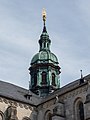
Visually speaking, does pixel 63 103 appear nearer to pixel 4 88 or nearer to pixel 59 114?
pixel 59 114

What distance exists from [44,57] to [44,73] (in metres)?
2.06

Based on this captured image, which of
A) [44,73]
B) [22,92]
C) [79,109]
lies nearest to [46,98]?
[22,92]

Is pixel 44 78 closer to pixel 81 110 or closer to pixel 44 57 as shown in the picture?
pixel 44 57

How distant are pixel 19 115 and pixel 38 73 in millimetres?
9231

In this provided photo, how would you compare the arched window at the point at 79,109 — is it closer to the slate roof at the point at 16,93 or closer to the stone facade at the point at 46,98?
the stone facade at the point at 46,98

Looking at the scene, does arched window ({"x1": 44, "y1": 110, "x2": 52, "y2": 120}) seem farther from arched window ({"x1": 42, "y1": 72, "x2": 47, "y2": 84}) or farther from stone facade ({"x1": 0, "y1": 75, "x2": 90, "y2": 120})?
arched window ({"x1": 42, "y1": 72, "x2": 47, "y2": 84})

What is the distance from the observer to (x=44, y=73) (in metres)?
37.5

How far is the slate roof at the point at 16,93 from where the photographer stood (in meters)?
29.1

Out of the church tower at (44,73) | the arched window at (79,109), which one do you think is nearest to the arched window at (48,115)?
the arched window at (79,109)

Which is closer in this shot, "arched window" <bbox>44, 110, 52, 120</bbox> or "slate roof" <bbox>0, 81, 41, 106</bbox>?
"slate roof" <bbox>0, 81, 41, 106</bbox>

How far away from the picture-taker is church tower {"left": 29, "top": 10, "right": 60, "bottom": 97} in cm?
3634

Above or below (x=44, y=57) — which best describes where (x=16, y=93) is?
below

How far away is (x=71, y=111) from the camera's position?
26.9m

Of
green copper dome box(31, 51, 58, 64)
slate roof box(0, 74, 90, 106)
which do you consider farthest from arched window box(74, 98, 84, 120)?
green copper dome box(31, 51, 58, 64)
